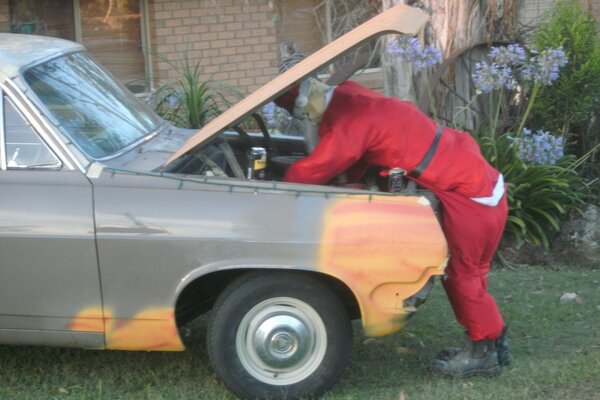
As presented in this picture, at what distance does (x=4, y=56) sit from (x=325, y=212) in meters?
1.79

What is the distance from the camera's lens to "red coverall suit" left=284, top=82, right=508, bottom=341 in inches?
185

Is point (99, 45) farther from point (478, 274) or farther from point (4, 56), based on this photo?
point (478, 274)

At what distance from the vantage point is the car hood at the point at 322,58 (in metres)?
4.46

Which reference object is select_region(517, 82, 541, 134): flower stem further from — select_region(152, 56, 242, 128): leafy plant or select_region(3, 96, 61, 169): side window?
select_region(3, 96, 61, 169): side window

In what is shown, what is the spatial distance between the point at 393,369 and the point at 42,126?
2206 millimetres

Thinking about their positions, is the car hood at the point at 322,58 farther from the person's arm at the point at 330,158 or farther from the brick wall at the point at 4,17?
the brick wall at the point at 4,17

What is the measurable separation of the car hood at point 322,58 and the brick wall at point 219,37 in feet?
25.0

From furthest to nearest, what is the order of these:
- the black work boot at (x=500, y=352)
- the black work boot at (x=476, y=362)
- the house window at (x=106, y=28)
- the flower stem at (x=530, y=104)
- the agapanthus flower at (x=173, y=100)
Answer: the house window at (x=106, y=28) < the agapanthus flower at (x=173, y=100) < the flower stem at (x=530, y=104) < the black work boot at (x=500, y=352) < the black work boot at (x=476, y=362)

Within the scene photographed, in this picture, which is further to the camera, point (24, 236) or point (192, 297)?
point (192, 297)

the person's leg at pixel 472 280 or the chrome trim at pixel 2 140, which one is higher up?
the chrome trim at pixel 2 140

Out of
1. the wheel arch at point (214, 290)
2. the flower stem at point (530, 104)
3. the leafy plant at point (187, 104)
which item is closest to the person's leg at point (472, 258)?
the wheel arch at point (214, 290)

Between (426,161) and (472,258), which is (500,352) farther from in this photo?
(426,161)

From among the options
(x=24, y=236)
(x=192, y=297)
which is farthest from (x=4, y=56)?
(x=192, y=297)

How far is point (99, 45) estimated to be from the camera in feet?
40.2
